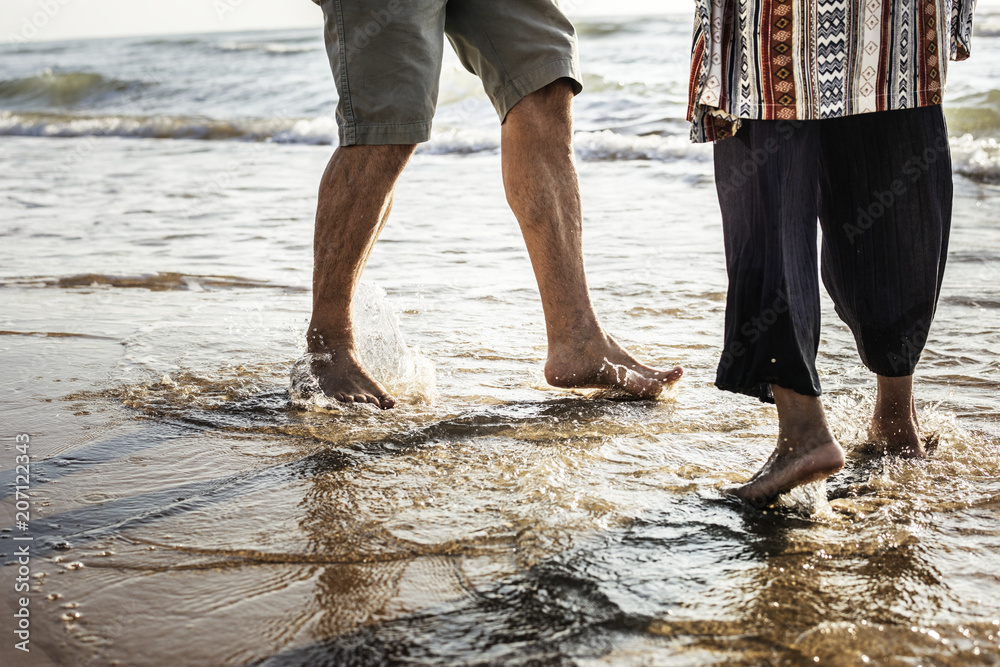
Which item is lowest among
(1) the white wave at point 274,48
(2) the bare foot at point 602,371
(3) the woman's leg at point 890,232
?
(2) the bare foot at point 602,371

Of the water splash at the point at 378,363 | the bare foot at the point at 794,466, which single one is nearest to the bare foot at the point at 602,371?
the water splash at the point at 378,363

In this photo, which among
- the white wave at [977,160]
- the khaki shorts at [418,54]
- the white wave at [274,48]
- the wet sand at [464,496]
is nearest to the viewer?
the wet sand at [464,496]

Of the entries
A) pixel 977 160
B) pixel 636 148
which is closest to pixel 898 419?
pixel 977 160

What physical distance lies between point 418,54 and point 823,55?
967mm

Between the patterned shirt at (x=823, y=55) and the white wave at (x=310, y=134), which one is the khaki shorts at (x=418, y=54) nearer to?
the patterned shirt at (x=823, y=55)

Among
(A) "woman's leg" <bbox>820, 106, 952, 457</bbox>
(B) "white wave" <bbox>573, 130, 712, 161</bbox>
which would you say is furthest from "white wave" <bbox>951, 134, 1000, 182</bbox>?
(A) "woman's leg" <bbox>820, 106, 952, 457</bbox>

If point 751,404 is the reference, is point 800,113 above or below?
above

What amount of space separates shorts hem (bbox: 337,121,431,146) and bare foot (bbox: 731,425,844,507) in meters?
1.11

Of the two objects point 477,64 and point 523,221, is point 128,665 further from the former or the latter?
point 477,64

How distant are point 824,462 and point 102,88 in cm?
1674

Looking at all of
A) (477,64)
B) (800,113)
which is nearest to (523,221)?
(477,64)

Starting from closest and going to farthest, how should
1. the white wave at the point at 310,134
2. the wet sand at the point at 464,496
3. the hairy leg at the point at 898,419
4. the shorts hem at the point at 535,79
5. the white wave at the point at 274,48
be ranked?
the wet sand at the point at 464,496
the hairy leg at the point at 898,419
the shorts hem at the point at 535,79
the white wave at the point at 310,134
the white wave at the point at 274,48

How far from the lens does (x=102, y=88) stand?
15.9 meters

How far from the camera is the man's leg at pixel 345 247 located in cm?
220
